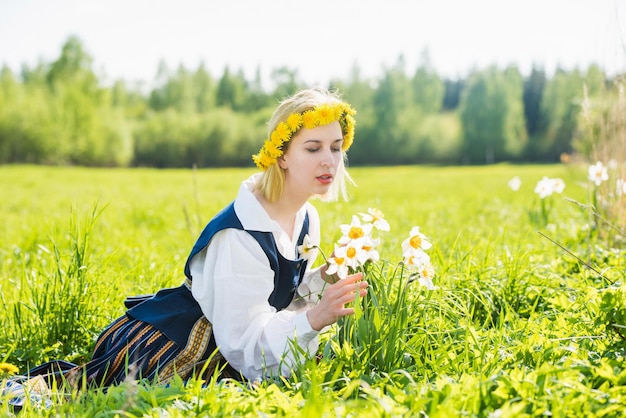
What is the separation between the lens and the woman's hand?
218 cm

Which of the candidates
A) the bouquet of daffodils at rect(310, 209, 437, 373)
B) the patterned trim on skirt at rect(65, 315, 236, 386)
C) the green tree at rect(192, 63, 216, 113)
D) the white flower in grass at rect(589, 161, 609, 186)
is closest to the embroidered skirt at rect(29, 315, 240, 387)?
the patterned trim on skirt at rect(65, 315, 236, 386)

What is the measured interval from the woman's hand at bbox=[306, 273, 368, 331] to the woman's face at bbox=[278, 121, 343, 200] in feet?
1.74

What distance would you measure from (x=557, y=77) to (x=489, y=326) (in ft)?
172

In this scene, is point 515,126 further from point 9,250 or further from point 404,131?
point 9,250

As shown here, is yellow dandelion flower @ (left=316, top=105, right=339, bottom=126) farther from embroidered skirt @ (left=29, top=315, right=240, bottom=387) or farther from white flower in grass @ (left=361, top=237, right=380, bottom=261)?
embroidered skirt @ (left=29, top=315, right=240, bottom=387)

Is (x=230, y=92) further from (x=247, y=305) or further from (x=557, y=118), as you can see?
Result: (x=247, y=305)

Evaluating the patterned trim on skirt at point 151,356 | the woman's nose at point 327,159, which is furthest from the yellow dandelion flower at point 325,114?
the patterned trim on skirt at point 151,356

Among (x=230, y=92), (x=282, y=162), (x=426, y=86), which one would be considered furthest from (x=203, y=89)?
(x=282, y=162)

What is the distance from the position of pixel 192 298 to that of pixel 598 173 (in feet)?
10.7

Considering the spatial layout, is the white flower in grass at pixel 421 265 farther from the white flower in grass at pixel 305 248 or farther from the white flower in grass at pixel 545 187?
the white flower in grass at pixel 545 187

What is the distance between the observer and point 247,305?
2359mm

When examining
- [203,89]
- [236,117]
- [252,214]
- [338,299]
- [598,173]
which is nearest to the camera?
[338,299]

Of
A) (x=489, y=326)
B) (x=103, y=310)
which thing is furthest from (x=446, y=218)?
(x=103, y=310)

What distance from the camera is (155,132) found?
1766 inches
